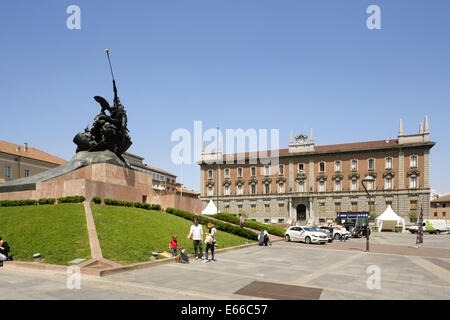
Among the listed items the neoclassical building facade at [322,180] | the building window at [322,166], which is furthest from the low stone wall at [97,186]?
the building window at [322,166]

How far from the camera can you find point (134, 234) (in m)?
16.1

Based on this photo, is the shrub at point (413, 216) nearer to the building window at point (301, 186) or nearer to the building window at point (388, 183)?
the building window at point (388, 183)

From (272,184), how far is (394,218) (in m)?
28.6

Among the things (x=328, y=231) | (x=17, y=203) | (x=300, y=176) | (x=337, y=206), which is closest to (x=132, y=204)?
(x=17, y=203)

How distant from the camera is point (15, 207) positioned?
20344 millimetres

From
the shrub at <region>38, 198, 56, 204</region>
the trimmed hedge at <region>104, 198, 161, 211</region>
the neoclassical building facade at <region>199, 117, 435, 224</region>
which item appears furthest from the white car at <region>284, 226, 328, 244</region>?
the neoclassical building facade at <region>199, 117, 435, 224</region>

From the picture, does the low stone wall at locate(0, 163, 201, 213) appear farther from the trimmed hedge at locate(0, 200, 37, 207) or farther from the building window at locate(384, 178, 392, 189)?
the building window at locate(384, 178, 392, 189)

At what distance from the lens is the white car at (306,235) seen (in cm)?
2542

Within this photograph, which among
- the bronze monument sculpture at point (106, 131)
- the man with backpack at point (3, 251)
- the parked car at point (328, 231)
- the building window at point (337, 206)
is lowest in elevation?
the building window at point (337, 206)

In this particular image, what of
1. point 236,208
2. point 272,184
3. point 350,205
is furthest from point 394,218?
point 236,208

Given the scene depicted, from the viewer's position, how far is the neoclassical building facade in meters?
59.0

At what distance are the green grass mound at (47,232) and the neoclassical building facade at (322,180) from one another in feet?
144
